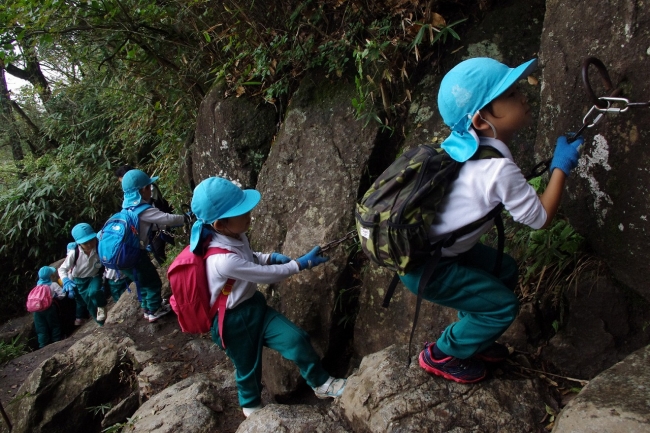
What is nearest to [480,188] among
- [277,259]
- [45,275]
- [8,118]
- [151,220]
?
[277,259]

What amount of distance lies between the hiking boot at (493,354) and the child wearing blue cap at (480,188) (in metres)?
0.30

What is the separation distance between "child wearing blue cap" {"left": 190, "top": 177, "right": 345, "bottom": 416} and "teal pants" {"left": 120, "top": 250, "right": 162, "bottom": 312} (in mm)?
2987

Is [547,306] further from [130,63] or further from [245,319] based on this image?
[130,63]

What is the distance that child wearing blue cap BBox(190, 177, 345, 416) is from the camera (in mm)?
3594

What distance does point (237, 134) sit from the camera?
21.7ft

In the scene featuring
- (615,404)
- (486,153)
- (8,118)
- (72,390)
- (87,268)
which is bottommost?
(72,390)

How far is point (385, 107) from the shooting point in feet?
15.6

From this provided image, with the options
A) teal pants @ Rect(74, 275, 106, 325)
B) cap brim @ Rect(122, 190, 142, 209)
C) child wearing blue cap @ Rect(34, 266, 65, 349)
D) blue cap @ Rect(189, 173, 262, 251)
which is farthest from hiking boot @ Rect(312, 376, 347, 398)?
child wearing blue cap @ Rect(34, 266, 65, 349)

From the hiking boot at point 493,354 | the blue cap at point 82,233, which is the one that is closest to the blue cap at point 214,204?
the hiking boot at point 493,354

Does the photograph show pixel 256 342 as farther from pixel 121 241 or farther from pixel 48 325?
pixel 48 325

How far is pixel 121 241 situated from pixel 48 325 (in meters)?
4.64

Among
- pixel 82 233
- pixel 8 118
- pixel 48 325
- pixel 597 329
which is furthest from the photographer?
pixel 8 118

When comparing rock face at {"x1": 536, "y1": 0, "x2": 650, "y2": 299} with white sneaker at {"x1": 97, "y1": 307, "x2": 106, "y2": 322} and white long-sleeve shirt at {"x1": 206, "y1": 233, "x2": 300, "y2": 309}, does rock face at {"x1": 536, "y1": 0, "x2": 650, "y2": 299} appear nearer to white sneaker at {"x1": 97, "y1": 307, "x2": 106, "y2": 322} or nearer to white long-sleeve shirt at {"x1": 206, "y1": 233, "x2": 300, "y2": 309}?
white long-sleeve shirt at {"x1": 206, "y1": 233, "x2": 300, "y2": 309}

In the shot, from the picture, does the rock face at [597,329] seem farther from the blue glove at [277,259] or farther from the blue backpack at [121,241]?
the blue backpack at [121,241]
